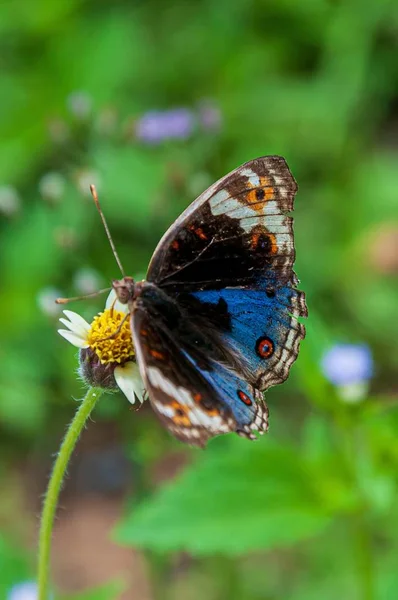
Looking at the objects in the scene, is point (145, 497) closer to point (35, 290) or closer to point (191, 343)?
point (191, 343)

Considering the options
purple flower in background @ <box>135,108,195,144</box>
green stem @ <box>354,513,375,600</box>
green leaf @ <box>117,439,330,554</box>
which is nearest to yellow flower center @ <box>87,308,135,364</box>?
green leaf @ <box>117,439,330,554</box>

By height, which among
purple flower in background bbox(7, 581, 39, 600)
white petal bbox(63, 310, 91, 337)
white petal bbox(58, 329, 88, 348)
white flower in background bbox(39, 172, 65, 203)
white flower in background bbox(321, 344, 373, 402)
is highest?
white flower in background bbox(39, 172, 65, 203)

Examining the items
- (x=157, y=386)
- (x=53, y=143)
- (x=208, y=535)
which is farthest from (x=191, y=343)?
(x=53, y=143)

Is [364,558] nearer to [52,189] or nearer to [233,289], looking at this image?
[233,289]

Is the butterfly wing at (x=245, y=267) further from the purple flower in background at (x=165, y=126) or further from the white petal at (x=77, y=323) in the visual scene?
the purple flower in background at (x=165, y=126)

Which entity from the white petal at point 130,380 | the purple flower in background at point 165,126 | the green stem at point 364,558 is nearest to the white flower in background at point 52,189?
the purple flower in background at point 165,126

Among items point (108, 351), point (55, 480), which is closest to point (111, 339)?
point (108, 351)

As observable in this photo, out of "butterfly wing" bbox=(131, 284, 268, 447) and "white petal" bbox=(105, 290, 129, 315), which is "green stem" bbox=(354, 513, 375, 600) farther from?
"white petal" bbox=(105, 290, 129, 315)

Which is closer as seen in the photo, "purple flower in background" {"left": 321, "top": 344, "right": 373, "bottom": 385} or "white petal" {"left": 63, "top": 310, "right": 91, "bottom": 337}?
"white petal" {"left": 63, "top": 310, "right": 91, "bottom": 337}
